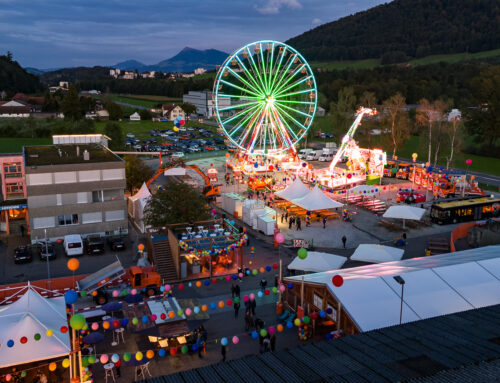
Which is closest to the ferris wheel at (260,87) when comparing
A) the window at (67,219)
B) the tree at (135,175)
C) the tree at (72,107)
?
the tree at (135,175)

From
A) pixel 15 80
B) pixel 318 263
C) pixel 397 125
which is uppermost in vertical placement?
pixel 15 80

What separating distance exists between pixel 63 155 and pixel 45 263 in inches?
432

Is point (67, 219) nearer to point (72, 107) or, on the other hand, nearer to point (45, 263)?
point (45, 263)

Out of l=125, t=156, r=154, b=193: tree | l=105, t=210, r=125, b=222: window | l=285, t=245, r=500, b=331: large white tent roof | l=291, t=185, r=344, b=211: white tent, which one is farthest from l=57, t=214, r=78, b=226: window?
l=285, t=245, r=500, b=331: large white tent roof

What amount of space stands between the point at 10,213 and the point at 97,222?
8091 millimetres

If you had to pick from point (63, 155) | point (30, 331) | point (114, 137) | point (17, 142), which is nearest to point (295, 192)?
point (63, 155)

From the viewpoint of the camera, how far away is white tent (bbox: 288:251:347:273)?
78.8ft

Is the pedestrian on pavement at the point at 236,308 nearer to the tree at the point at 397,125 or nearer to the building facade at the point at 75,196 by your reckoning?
the building facade at the point at 75,196

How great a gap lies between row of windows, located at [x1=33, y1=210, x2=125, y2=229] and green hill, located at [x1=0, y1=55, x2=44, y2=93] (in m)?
144

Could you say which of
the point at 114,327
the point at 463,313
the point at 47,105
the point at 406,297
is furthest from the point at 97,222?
the point at 47,105

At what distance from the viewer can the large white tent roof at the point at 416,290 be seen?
17500mm

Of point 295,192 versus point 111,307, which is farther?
point 295,192

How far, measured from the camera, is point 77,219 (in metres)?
31.1

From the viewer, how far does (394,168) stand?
50594mm
